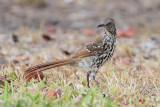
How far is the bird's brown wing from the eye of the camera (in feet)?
15.7

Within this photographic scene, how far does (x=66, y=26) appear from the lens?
9.35 m

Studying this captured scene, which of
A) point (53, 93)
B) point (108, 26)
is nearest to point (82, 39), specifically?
point (108, 26)

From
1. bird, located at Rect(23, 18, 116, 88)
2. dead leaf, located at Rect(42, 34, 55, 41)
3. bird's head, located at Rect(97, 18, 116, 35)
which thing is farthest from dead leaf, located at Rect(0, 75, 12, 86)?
dead leaf, located at Rect(42, 34, 55, 41)

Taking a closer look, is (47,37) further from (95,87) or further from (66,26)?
(95,87)

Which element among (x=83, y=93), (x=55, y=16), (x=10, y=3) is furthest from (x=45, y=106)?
(x=10, y=3)

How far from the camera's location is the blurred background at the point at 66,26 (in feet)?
22.2

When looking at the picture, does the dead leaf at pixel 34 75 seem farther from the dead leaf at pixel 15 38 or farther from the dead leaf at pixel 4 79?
the dead leaf at pixel 15 38

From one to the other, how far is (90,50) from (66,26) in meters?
4.57

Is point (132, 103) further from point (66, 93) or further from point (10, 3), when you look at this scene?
point (10, 3)

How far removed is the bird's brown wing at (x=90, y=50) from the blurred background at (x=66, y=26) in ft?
1.55

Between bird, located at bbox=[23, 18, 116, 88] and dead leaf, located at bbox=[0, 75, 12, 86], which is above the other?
bird, located at bbox=[23, 18, 116, 88]

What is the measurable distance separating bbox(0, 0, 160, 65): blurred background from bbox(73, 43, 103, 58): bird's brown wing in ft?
1.55

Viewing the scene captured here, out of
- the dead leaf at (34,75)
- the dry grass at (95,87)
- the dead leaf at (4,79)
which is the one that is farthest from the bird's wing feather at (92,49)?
the dead leaf at (4,79)

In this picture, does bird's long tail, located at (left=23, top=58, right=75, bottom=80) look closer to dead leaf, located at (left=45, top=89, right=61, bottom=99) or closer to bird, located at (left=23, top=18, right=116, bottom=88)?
bird, located at (left=23, top=18, right=116, bottom=88)
